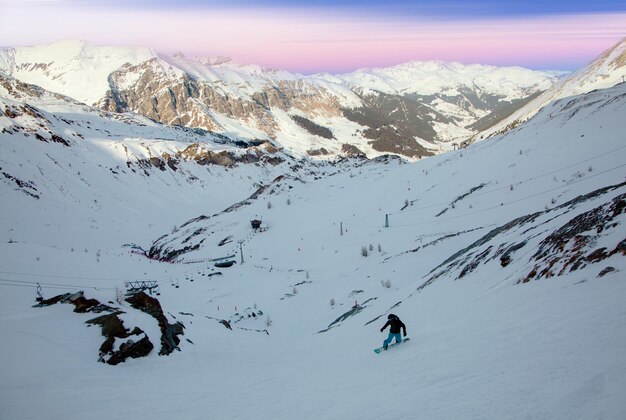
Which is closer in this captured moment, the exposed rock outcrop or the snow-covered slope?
the snow-covered slope

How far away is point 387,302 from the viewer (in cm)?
1723

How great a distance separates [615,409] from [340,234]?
35086 millimetres

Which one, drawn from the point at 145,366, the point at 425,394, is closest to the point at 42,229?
the point at 145,366

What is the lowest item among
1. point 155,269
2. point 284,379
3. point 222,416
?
point 155,269

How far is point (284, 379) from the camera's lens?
10617 mm

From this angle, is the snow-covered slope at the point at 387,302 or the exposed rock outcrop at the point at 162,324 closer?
the snow-covered slope at the point at 387,302

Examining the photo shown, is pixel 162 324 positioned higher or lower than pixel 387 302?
higher

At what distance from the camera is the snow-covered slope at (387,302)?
19.8 feet

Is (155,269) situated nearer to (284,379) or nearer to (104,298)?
(104,298)

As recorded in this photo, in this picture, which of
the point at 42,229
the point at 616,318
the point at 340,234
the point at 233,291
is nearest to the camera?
the point at 616,318

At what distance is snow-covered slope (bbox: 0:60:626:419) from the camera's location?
604 centimetres

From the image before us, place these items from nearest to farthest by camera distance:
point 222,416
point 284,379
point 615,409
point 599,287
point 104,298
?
point 615,409, point 599,287, point 222,416, point 284,379, point 104,298

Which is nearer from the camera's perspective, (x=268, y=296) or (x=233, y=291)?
(x=268, y=296)

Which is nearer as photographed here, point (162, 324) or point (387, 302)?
point (162, 324)
